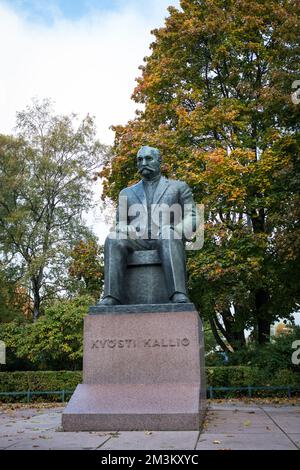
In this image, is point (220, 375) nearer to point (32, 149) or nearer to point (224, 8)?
point (224, 8)

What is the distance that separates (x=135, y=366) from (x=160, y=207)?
2514mm

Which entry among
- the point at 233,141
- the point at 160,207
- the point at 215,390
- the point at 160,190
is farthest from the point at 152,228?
the point at 233,141

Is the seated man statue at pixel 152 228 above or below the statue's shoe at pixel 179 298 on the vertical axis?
above

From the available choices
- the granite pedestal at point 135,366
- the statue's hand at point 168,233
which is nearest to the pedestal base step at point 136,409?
the granite pedestal at point 135,366

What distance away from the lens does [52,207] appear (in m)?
31.7

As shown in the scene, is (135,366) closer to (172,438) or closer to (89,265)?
(172,438)

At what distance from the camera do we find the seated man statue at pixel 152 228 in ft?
25.1

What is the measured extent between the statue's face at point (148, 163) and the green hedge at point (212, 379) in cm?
816

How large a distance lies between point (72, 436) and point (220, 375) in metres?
9.78

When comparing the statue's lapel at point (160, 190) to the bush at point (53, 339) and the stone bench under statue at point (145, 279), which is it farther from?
the bush at point (53, 339)

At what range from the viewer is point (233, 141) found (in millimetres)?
18422

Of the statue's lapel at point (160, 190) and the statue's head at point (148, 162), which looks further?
the statue's head at point (148, 162)

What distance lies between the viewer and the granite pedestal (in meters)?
6.44

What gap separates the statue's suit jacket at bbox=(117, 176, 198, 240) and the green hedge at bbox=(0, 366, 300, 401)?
7.91 metres
